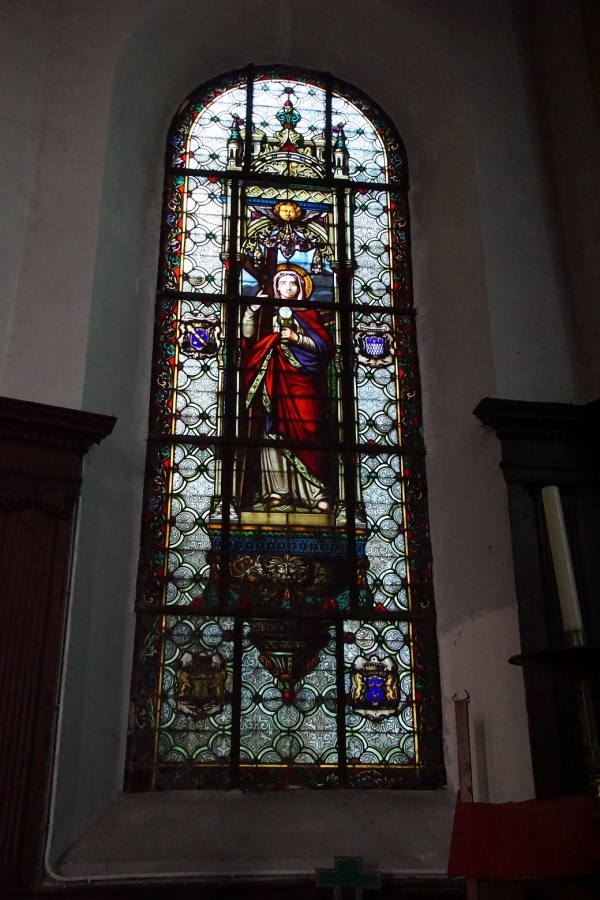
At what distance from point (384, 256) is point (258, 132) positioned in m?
1.18

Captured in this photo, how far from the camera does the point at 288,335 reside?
546 cm

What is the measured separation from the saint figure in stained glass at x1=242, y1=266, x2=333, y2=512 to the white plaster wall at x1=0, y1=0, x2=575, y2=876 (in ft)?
1.91

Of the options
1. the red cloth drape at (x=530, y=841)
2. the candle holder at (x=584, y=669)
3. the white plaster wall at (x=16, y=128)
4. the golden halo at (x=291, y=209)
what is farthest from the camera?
the golden halo at (x=291, y=209)

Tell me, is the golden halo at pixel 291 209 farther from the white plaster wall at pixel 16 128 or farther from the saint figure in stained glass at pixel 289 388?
the white plaster wall at pixel 16 128

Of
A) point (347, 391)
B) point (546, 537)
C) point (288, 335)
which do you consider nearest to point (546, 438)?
point (546, 537)

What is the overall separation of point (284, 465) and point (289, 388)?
477 millimetres

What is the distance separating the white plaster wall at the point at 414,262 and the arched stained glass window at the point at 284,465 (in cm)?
12

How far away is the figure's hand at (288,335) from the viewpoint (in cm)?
545

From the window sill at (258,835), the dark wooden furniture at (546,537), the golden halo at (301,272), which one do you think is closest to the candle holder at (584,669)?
the dark wooden furniture at (546,537)

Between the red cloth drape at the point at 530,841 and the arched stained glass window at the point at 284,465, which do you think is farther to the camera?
the arched stained glass window at the point at 284,465

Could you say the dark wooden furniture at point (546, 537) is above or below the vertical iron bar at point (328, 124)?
below

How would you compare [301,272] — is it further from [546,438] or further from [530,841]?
[530,841]

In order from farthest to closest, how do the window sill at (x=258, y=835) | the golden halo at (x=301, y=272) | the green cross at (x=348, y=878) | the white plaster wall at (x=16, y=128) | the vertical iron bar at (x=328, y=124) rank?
the vertical iron bar at (x=328, y=124) < the golden halo at (x=301, y=272) < the white plaster wall at (x=16, y=128) < the window sill at (x=258, y=835) < the green cross at (x=348, y=878)

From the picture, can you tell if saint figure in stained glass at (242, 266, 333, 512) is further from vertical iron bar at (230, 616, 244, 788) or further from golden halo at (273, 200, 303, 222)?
vertical iron bar at (230, 616, 244, 788)
